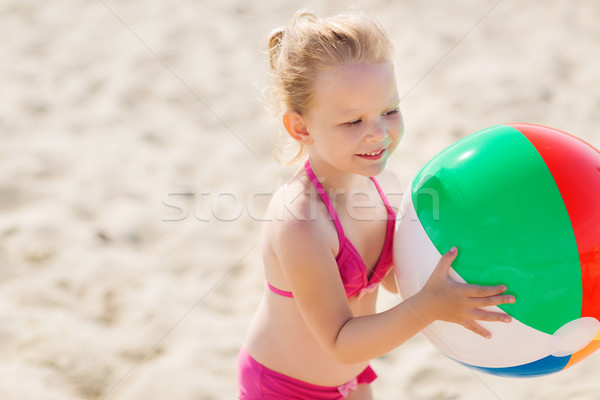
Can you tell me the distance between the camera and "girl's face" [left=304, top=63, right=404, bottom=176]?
6.07ft

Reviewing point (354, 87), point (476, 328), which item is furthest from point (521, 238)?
point (354, 87)

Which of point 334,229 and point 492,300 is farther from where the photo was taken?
point 334,229

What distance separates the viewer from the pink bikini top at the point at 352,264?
195cm

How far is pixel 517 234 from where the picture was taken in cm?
172

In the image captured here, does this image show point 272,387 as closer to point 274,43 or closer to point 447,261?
point 447,261

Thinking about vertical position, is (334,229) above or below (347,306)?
above

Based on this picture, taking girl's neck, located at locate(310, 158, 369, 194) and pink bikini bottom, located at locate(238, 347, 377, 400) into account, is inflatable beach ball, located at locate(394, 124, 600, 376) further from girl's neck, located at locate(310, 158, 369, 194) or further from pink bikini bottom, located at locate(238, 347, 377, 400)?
pink bikini bottom, located at locate(238, 347, 377, 400)

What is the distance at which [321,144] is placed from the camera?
1.95 m

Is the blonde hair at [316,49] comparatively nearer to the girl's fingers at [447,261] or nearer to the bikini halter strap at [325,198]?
the bikini halter strap at [325,198]

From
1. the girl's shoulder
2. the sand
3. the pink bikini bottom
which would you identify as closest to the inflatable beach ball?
the girl's shoulder

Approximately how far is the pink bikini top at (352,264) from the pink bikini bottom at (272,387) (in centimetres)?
29

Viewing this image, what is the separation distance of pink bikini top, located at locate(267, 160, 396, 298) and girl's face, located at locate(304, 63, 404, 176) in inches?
5.1

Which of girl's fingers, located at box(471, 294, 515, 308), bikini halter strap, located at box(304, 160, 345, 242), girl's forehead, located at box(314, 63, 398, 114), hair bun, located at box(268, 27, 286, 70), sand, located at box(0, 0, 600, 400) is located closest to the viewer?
girl's fingers, located at box(471, 294, 515, 308)

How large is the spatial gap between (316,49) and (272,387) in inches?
42.4
